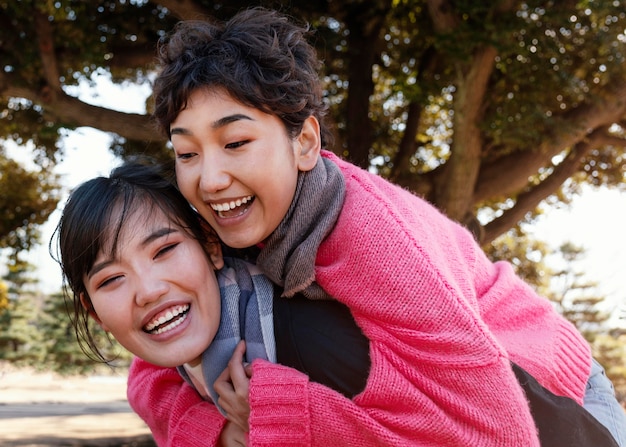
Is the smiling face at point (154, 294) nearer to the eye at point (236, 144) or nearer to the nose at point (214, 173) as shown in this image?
the nose at point (214, 173)

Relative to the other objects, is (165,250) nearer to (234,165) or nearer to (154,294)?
(154,294)

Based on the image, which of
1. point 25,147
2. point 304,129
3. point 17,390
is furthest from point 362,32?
point 17,390

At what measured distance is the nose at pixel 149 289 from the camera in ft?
7.32

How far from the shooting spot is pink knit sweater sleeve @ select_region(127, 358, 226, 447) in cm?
249

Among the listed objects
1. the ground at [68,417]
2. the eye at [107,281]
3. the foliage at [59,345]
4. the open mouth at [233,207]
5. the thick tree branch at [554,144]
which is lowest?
the ground at [68,417]

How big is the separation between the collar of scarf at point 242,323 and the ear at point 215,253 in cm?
5

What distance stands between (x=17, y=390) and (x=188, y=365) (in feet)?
53.8

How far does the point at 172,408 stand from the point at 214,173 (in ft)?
3.47


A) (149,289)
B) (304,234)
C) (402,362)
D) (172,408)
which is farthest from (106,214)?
(402,362)

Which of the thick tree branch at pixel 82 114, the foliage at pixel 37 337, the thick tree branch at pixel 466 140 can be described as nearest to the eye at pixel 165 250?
the thick tree branch at pixel 82 114

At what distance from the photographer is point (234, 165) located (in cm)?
219

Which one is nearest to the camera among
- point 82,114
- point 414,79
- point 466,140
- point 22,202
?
point 82,114

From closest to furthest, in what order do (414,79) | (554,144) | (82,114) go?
(82,114) → (554,144) → (414,79)

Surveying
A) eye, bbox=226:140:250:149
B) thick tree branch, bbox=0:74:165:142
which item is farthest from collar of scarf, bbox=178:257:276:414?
thick tree branch, bbox=0:74:165:142
